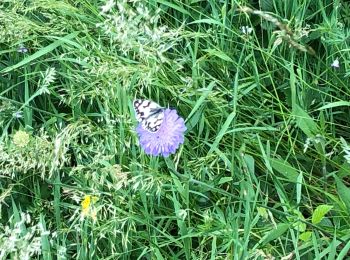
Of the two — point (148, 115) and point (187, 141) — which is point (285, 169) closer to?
point (187, 141)

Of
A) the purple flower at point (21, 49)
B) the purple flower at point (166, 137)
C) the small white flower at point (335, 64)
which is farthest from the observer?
the purple flower at point (21, 49)

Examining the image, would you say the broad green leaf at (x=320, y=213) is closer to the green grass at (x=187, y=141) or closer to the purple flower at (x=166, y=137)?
the green grass at (x=187, y=141)

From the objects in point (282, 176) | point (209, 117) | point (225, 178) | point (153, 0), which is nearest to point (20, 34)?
point (153, 0)

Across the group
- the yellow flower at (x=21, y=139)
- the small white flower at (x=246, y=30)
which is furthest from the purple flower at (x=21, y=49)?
the small white flower at (x=246, y=30)

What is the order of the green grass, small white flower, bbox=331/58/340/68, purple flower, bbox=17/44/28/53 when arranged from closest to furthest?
1. the green grass
2. small white flower, bbox=331/58/340/68
3. purple flower, bbox=17/44/28/53

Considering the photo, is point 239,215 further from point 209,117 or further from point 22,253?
point 22,253

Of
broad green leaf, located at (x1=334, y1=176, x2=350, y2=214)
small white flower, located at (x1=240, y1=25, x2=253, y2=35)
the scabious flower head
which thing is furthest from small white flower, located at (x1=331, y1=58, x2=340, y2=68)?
the scabious flower head

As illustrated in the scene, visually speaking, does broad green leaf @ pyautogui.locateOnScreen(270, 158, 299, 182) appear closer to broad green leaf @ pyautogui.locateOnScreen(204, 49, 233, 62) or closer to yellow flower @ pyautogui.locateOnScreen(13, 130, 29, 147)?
broad green leaf @ pyautogui.locateOnScreen(204, 49, 233, 62)
